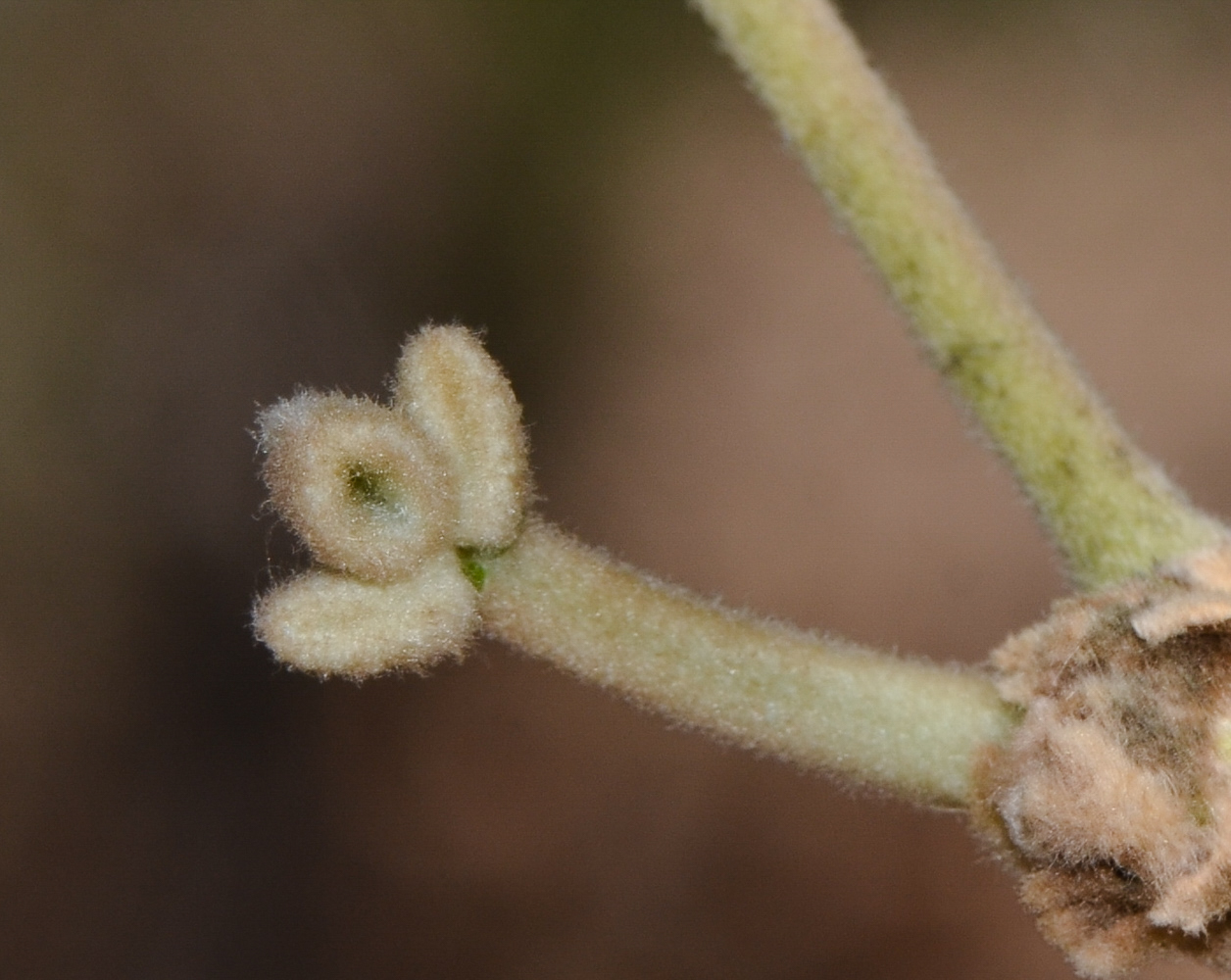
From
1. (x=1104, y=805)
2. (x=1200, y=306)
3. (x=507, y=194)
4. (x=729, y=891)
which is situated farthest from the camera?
(x=507, y=194)

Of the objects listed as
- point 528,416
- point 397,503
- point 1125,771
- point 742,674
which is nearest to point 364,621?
point 397,503

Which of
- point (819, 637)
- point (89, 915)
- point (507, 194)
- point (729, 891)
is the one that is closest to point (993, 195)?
point (507, 194)

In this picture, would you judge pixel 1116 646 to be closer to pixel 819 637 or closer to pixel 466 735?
pixel 819 637

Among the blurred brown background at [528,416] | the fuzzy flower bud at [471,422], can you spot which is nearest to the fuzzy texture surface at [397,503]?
the fuzzy flower bud at [471,422]

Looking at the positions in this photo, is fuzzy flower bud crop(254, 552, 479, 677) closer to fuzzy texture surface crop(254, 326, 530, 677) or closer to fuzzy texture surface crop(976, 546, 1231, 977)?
fuzzy texture surface crop(254, 326, 530, 677)

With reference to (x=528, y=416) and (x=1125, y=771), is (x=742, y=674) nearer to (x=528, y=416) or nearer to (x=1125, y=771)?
(x=1125, y=771)

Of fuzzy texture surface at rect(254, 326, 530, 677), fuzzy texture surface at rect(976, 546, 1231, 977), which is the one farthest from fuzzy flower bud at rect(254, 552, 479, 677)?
fuzzy texture surface at rect(976, 546, 1231, 977)

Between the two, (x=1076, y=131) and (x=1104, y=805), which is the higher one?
(x=1076, y=131)
